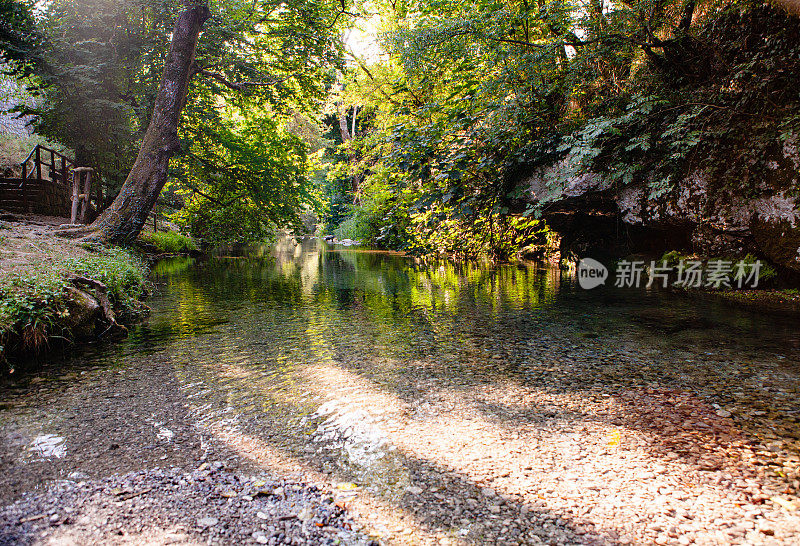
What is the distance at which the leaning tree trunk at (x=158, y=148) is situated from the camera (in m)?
8.38

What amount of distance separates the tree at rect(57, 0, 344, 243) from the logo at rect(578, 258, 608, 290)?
8.31 metres

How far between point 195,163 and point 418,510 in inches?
479

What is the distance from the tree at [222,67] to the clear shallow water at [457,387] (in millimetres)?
3840

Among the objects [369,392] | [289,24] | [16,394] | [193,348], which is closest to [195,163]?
[289,24]

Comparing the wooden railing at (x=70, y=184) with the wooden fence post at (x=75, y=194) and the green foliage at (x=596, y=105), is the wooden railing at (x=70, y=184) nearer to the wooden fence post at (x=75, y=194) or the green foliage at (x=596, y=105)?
the wooden fence post at (x=75, y=194)

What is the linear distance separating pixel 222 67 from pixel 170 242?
783cm

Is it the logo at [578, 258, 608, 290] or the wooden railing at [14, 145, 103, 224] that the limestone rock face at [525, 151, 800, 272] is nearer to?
the logo at [578, 258, 608, 290]

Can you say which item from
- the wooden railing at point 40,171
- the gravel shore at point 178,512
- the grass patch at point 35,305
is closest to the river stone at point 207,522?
the gravel shore at point 178,512

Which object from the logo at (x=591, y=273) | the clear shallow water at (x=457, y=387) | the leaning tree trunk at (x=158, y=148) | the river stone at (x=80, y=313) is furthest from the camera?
the leaning tree trunk at (x=158, y=148)

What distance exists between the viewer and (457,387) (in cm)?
312

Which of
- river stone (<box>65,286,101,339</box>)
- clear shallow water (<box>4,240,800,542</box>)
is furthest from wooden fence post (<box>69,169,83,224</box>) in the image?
river stone (<box>65,286,101,339</box>)

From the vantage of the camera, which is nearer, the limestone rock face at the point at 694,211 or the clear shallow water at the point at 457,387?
the clear shallow water at the point at 457,387

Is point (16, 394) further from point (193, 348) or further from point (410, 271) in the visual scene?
point (410, 271)

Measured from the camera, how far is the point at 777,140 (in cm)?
520
